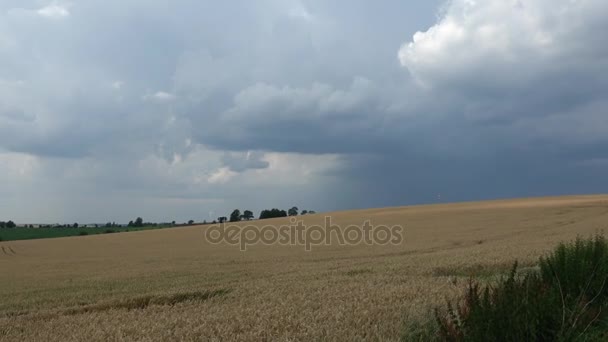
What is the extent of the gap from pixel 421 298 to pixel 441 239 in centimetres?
2559

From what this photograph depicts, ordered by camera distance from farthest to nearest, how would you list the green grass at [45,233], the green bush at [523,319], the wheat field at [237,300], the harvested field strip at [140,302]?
the green grass at [45,233] → the harvested field strip at [140,302] → the wheat field at [237,300] → the green bush at [523,319]

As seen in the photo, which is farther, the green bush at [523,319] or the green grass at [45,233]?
the green grass at [45,233]

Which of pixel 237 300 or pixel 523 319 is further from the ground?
pixel 523 319

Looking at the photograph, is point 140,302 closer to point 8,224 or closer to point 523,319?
point 523,319

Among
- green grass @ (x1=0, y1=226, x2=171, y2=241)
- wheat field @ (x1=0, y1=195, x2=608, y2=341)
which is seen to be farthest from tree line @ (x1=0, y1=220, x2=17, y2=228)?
wheat field @ (x1=0, y1=195, x2=608, y2=341)

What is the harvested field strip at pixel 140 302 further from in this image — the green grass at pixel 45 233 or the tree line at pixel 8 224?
the tree line at pixel 8 224

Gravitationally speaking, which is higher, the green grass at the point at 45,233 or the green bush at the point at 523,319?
the green grass at the point at 45,233

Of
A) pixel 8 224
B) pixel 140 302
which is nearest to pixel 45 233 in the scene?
pixel 8 224

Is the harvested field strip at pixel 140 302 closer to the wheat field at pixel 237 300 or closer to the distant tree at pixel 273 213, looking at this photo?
the wheat field at pixel 237 300

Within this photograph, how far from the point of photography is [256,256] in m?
29.0

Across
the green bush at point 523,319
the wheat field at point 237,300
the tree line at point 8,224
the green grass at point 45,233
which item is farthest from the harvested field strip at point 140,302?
the tree line at point 8,224

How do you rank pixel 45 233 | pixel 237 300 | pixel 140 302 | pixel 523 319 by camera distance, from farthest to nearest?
1. pixel 45 233
2. pixel 140 302
3. pixel 237 300
4. pixel 523 319

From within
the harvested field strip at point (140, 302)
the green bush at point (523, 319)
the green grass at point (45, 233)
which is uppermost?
the green grass at point (45, 233)

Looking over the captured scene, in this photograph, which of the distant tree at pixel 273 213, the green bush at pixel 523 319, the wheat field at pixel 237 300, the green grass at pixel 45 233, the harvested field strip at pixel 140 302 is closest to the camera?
the green bush at pixel 523 319
